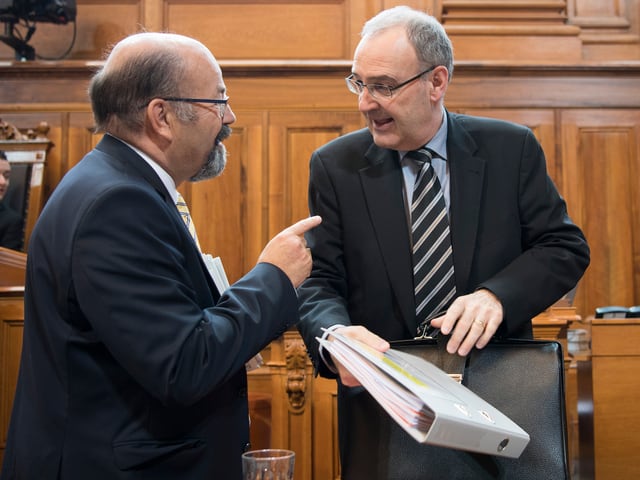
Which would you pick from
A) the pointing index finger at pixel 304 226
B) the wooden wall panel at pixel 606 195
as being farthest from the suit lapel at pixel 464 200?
the wooden wall panel at pixel 606 195

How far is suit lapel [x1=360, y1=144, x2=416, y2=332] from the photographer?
1716 mm

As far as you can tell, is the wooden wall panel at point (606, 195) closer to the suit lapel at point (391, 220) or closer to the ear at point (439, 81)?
the ear at point (439, 81)

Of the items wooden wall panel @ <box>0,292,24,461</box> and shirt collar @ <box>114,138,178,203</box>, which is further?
wooden wall panel @ <box>0,292,24,461</box>

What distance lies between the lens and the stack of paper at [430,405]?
1.07m

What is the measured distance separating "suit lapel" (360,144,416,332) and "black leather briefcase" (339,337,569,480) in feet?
0.75

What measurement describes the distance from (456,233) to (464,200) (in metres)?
0.08

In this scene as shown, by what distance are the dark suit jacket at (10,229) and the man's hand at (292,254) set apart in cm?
382

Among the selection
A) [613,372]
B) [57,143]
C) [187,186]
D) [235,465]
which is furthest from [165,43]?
[57,143]

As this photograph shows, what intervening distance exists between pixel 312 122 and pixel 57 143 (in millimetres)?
1739

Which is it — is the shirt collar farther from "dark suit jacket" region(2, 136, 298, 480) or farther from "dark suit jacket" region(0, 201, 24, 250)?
"dark suit jacket" region(0, 201, 24, 250)

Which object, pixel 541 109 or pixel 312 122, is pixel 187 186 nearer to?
pixel 312 122

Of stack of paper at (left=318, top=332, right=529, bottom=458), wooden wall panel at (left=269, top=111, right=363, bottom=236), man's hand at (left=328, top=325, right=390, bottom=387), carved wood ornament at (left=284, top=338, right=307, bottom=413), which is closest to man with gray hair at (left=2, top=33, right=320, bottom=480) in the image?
man's hand at (left=328, top=325, right=390, bottom=387)

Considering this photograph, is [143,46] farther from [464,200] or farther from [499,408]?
[499,408]

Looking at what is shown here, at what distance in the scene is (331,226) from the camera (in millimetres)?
1804
